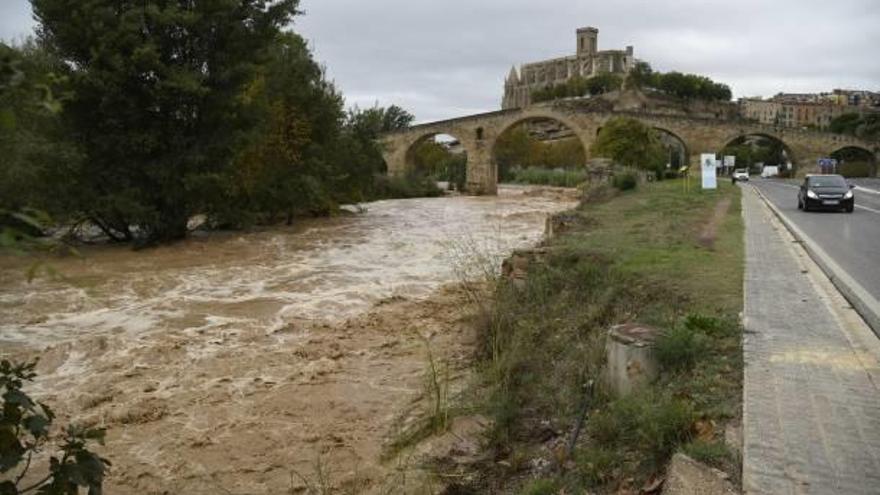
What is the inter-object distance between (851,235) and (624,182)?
58.3 feet

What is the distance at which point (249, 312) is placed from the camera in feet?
46.6

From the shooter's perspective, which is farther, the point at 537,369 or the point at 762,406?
the point at 537,369

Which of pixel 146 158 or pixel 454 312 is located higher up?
pixel 146 158

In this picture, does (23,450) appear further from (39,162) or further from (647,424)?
(39,162)

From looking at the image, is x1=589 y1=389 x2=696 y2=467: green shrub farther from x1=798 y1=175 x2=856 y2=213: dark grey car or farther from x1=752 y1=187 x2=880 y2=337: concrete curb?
x1=798 y1=175 x2=856 y2=213: dark grey car

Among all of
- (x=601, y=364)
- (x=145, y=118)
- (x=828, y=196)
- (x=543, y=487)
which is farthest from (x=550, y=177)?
(x=543, y=487)

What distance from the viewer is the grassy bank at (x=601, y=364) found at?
5059 millimetres

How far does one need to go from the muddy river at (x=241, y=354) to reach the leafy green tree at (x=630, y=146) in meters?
34.0

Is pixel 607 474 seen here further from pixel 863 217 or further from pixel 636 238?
pixel 863 217

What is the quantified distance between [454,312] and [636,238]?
3783 millimetres

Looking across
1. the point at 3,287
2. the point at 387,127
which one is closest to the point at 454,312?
the point at 3,287

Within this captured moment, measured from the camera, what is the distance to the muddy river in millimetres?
7152

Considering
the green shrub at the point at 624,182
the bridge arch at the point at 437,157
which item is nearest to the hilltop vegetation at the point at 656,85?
the bridge arch at the point at 437,157

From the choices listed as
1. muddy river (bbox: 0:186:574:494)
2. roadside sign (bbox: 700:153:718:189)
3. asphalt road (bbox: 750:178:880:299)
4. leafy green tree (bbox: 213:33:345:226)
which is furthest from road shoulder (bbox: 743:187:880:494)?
roadside sign (bbox: 700:153:718:189)
